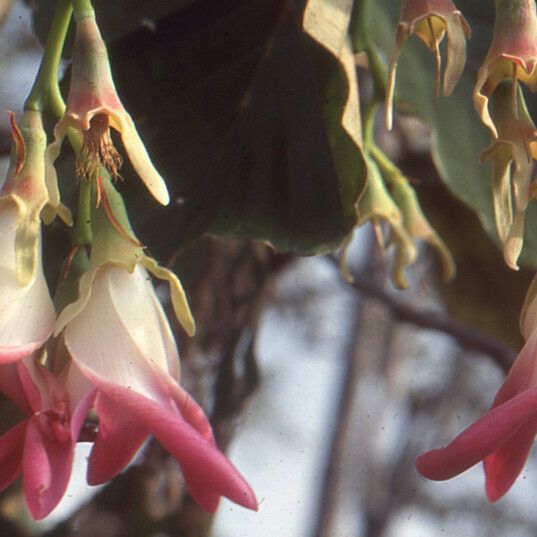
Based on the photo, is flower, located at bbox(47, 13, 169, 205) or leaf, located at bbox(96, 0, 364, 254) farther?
leaf, located at bbox(96, 0, 364, 254)

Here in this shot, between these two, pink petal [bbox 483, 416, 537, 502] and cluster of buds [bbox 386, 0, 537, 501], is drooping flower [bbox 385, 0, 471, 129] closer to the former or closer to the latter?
cluster of buds [bbox 386, 0, 537, 501]

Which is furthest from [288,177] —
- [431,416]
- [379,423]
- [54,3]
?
[431,416]

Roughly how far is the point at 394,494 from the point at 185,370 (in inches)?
23.8

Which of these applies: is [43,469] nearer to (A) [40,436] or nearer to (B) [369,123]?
(A) [40,436]

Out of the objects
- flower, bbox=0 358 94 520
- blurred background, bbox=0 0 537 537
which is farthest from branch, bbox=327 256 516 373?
flower, bbox=0 358 94 520

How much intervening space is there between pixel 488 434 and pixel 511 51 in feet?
0.61

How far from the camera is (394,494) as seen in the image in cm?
166

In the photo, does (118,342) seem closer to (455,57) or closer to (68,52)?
(455,57)

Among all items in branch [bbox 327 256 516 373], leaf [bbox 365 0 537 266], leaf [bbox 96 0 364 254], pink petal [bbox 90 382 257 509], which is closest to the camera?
pink petal [bbox 90 382 257 509]

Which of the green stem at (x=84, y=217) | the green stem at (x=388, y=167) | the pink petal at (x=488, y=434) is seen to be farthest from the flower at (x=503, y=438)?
the green stem at (x=388, y=167)

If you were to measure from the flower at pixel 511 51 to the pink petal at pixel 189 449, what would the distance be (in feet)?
0.66

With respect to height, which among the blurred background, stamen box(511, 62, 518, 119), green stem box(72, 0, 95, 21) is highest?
green stem box(72, 0, 95, 21)

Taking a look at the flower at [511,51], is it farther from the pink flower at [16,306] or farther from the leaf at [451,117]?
the leaf at [451,117]

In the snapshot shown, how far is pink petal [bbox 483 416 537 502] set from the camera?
0.53m
